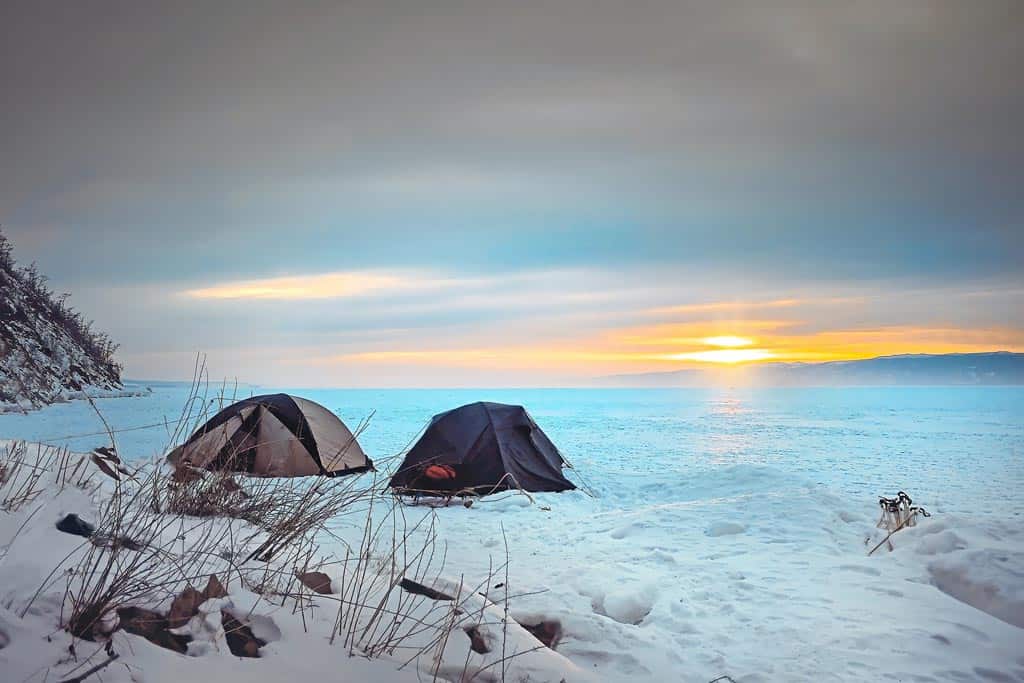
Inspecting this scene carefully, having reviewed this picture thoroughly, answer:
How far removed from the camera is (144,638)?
2.96 meters

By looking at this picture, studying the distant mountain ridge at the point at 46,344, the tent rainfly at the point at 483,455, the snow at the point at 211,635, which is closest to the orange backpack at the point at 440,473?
the tent rainfly at the point at 483,455

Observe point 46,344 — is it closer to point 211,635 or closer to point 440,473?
point 440,473

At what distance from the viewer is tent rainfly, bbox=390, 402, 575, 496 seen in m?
11.5

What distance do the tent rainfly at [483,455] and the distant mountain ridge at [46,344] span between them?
14.1 m

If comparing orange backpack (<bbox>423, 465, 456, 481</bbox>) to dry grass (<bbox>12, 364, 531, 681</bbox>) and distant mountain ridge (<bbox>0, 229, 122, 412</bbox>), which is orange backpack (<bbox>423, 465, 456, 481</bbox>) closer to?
dry grass (<bbox>12, 364, 531, 681</bbox>)

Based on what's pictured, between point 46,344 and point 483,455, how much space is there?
20759 millimetres

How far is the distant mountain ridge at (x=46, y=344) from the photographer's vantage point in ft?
71.7

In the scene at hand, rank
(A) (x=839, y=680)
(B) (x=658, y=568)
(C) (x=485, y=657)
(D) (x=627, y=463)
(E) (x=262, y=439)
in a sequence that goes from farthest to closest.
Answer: (D) (x=627, y=463), (E) (x=262, y=439), (B) (x=658, y=568), (A) (x=839, y=680), (C) (x=485, y=657)

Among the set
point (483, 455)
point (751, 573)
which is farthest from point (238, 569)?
point (483, 455)

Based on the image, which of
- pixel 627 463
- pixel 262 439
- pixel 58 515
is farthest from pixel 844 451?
pixel 58 515

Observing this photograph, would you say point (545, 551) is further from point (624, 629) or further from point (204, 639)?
point (204, 639)

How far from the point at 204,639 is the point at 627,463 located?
1482 cm

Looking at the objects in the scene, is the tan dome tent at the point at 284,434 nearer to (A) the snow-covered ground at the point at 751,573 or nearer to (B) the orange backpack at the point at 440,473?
(B) the orange backpack at the point at 440,473

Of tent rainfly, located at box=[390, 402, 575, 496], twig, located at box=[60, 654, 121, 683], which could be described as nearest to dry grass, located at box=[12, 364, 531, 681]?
twig, located at box=[60, 654, 121, 683]
